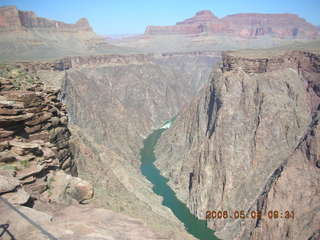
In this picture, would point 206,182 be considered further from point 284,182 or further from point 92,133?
point 92,133

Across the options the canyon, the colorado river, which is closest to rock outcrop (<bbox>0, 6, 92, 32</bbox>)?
the canyon

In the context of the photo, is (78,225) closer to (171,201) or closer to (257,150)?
(171,201)
